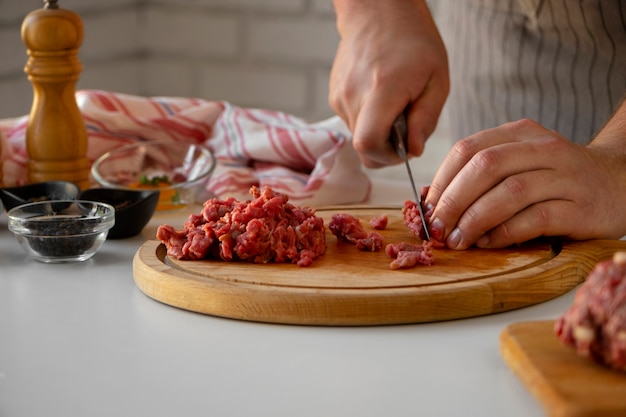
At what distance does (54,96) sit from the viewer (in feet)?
5.36

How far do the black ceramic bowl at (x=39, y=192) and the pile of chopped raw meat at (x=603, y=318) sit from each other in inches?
37.0

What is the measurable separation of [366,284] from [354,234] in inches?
8.1

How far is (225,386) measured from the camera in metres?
0.94

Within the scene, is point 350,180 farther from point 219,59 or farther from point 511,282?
point 219,59

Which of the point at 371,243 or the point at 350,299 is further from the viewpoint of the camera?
the point at 371,243

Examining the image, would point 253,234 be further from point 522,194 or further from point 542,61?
point 542,61

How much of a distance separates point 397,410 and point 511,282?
1.11 ft

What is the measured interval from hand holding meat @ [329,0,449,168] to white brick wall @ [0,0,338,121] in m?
1.61

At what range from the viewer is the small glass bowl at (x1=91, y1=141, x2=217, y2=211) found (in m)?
1.74

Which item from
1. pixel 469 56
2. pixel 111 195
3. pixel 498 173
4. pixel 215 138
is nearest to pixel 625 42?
pixel 469 56

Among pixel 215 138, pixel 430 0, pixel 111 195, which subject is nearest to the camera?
pixel 111 195

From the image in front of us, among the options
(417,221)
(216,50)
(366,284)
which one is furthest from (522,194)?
(216,50)

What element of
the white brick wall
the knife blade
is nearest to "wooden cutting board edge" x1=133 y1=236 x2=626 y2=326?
the knife blade

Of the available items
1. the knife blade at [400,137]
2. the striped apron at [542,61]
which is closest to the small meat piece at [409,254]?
the knife blade at [400,137]
